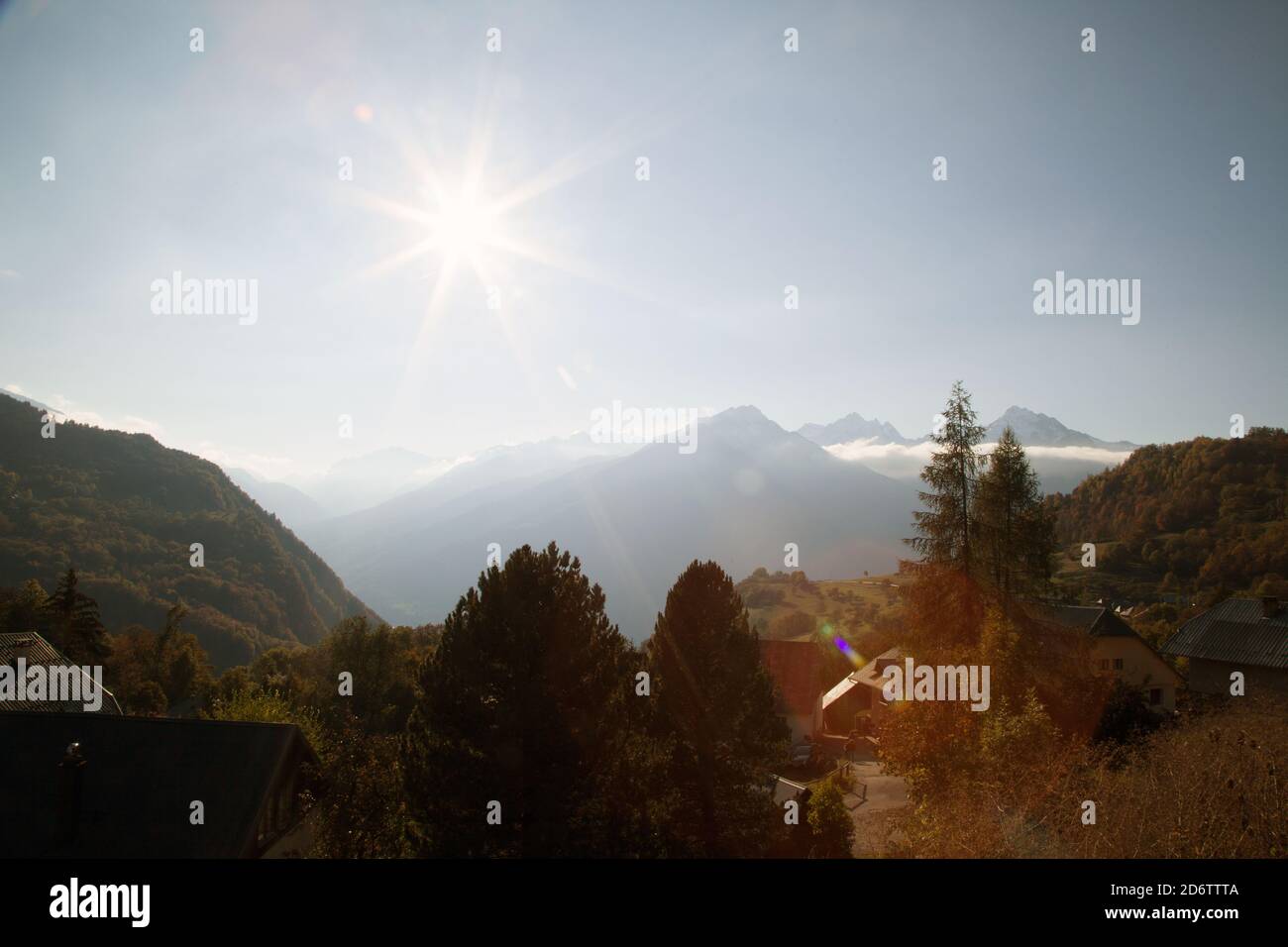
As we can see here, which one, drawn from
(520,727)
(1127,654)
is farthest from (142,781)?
(1127,654)

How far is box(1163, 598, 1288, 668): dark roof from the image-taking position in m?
35.1

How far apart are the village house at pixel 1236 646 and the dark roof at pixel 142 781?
147 feet

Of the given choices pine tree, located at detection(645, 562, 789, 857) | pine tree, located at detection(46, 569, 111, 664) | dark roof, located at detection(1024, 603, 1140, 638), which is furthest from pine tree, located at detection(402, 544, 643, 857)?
pine tree, located at detection(46, 569, 111, 664)

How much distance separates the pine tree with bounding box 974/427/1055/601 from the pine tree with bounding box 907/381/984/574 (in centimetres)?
69

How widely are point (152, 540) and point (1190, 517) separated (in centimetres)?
19908

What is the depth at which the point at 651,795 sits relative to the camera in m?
16.9

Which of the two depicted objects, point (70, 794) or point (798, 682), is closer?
point (70, 794)

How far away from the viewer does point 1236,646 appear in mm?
36594

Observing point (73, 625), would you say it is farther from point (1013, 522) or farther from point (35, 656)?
point (1013, 522)

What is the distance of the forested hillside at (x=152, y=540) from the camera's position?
111m

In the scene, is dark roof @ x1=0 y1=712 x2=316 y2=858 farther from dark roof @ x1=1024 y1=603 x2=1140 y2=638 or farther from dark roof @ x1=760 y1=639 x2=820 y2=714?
dark roof @ x1=760 y1=639 x2=820 y2=714

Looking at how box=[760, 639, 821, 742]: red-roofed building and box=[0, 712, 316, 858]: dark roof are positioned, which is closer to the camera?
box=[0, 712, 316, 858]: dark roof
